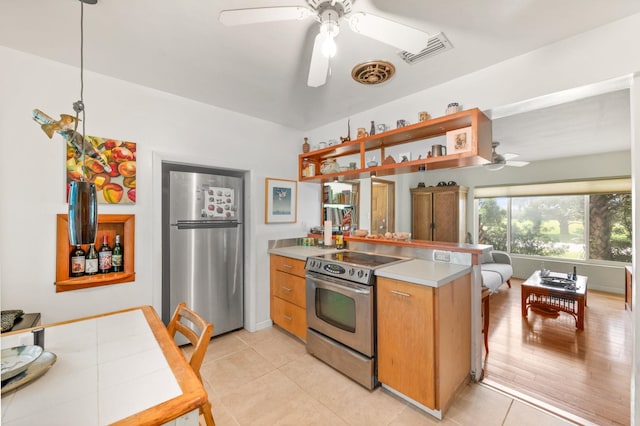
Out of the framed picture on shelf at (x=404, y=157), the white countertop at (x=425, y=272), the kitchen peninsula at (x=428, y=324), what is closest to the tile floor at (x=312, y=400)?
the kitchen peninsula at (x=428, y=324)

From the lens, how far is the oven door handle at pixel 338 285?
1995 millimetres

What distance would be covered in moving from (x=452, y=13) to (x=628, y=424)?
9.02ft

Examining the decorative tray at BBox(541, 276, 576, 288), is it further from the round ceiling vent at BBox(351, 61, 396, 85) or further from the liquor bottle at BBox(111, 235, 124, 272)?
the liquor bottle at BBox(111, 235, 124, 272)

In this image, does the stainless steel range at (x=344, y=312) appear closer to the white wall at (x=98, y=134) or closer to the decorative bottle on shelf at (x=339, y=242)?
the decorative bottle on shelf at (x=339, y=242)

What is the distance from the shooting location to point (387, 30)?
117 cm

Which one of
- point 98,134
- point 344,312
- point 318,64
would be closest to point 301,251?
point 344,312

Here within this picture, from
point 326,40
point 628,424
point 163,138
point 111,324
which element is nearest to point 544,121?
point 628,424

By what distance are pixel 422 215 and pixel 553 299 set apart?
2.55 meters

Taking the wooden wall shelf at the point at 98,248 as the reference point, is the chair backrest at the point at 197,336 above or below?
below

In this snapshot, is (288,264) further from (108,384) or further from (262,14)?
(262,14)

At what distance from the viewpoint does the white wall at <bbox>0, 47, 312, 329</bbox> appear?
1770mm

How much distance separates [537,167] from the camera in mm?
5285

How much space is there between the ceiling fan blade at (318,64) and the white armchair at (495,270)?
3.00m

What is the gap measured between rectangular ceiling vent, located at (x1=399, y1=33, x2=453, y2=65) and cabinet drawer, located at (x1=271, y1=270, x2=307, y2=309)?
2.10m
